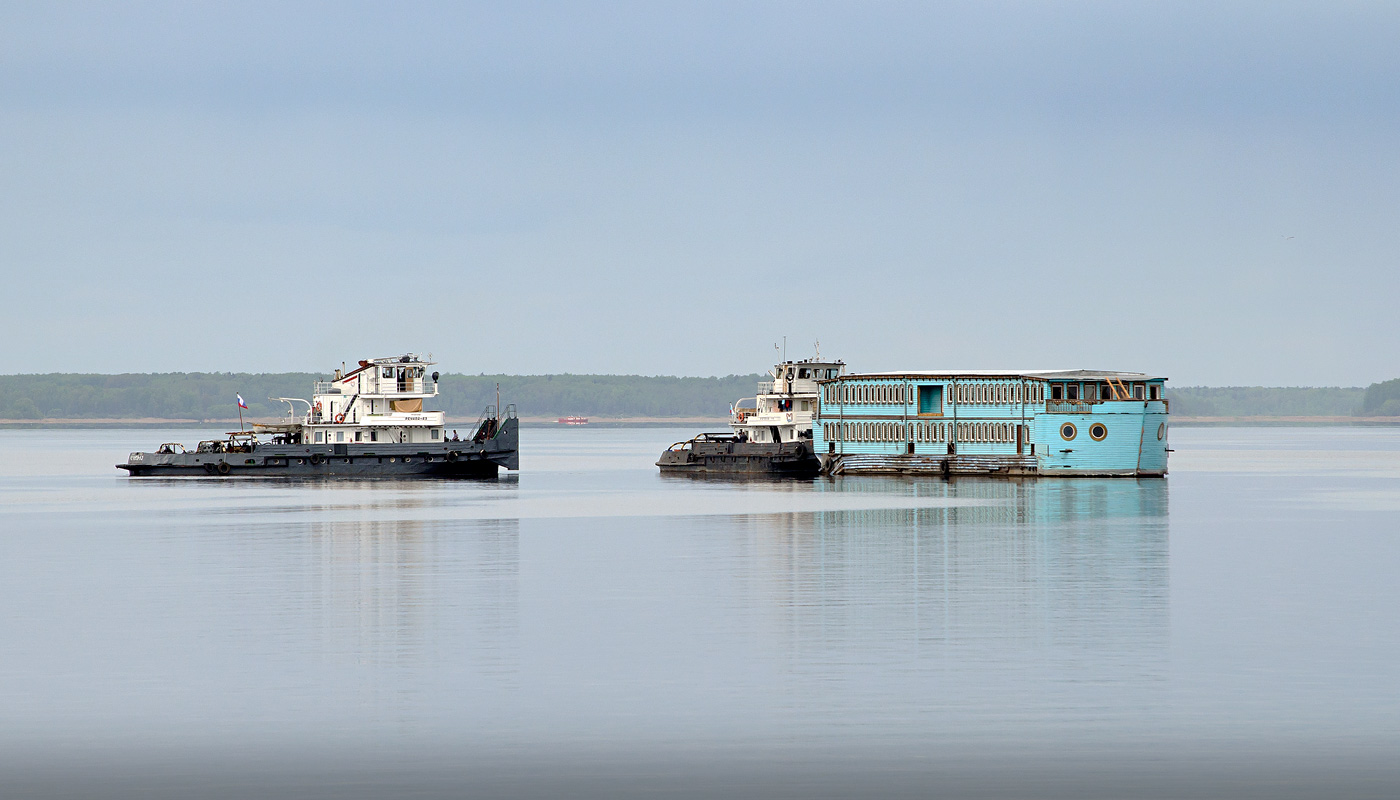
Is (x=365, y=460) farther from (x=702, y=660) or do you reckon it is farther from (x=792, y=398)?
(x=702, y=660)

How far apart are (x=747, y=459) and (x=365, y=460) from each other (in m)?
26.4

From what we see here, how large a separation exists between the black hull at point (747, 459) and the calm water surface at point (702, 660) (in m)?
47.2

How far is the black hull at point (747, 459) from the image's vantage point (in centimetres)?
11231

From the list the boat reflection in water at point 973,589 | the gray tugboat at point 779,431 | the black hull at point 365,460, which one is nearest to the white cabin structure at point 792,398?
the gray tugboat at point 779,431

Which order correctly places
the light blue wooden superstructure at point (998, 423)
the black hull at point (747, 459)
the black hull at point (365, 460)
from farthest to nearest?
the black hull at point (747, 459) → the black hull at point (365, 460) → the light blue wooden superstructure at point (998, 423)

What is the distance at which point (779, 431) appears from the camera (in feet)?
379

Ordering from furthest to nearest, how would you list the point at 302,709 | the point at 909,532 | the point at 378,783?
the point at 909,532 → the point at 302,709 → the point at 378,783

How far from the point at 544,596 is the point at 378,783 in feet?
65.2

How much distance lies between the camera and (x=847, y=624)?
115ft

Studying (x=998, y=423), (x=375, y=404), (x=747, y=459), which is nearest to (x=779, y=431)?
(x=747, y=459)

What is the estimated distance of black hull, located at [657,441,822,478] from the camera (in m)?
112

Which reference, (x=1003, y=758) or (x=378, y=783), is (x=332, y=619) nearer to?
(x=378, y=783)

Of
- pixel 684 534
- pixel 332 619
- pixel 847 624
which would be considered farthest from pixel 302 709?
pixel 684 534

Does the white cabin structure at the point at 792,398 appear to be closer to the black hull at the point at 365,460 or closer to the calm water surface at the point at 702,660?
the black hull at the point at 365,460
